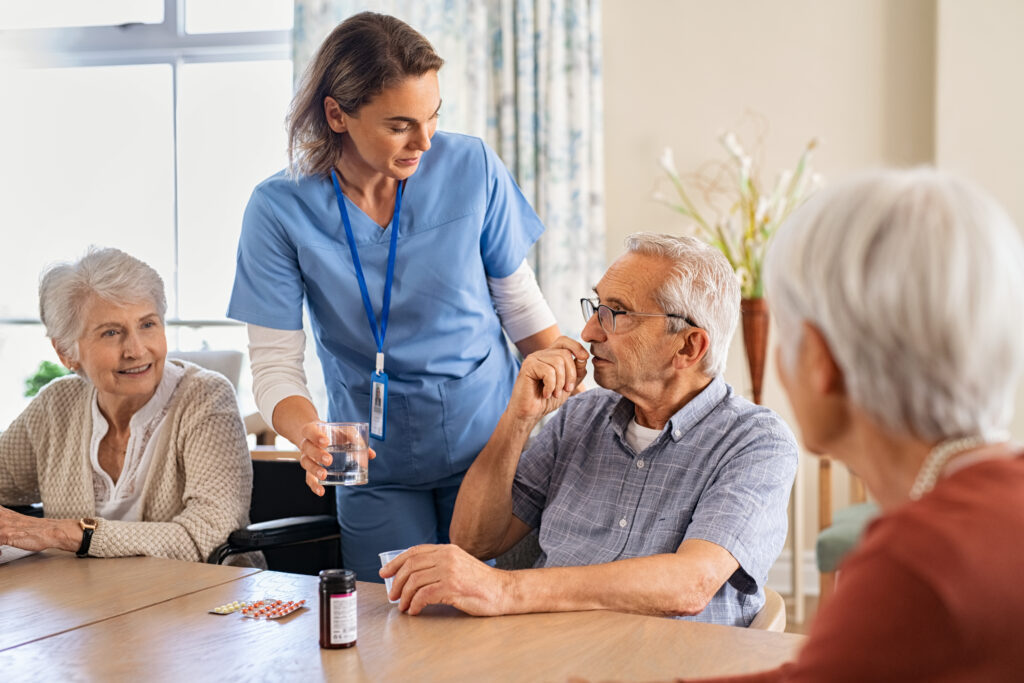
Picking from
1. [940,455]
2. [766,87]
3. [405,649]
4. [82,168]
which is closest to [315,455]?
[405,649]

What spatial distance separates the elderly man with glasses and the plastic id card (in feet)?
0.72

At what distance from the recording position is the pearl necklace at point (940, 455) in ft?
2.60

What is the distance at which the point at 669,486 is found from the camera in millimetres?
1769

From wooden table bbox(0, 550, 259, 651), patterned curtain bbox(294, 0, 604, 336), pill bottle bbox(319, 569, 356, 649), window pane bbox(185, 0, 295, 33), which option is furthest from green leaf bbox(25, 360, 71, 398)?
pill bottle bbox(319, 569, 356, 649)

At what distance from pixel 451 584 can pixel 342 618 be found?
0.61 ft

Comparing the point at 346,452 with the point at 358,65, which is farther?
the point at 358,65

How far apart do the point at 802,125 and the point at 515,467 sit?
8.51 feet

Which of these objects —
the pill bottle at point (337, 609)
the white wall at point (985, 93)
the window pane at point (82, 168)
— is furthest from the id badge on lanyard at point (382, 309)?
the window pane at point (82, 168)

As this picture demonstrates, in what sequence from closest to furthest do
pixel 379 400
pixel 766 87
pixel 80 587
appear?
pixel 80 587
pixel 379 400
pixel 766 87

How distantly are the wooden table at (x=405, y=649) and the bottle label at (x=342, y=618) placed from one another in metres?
A: 0.02

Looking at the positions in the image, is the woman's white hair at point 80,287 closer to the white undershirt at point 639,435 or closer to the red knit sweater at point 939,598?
the white undershirt at point 639,435

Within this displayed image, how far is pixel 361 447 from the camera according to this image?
5.81 feet

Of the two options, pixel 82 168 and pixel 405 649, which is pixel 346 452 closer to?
pixel 405 649

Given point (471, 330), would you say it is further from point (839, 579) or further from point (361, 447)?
point (839, 579)
